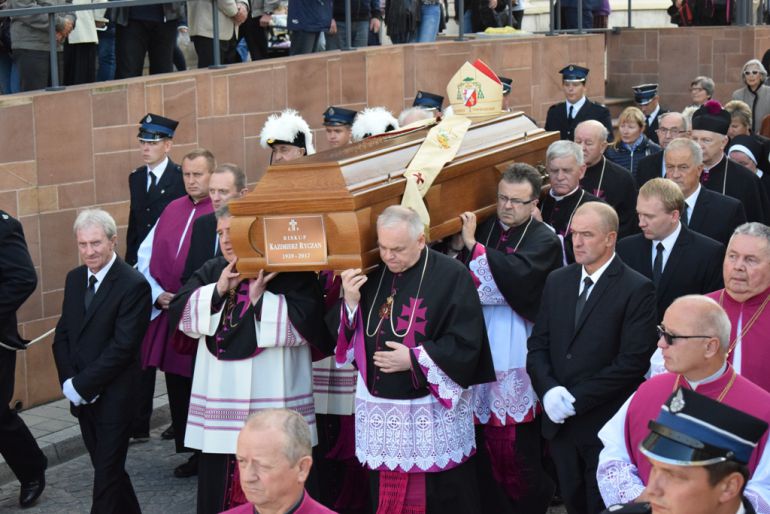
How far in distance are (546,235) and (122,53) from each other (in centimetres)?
442

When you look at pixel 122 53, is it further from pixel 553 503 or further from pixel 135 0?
pixel 553 503

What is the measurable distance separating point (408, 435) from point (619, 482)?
55.4 inches

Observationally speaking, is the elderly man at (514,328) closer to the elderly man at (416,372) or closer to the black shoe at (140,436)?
the elderly man at (416,372)

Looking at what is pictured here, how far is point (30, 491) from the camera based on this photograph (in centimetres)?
707

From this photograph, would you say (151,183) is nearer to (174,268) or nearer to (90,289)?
(174,268)

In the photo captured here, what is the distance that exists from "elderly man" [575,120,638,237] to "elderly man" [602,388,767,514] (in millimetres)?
4625

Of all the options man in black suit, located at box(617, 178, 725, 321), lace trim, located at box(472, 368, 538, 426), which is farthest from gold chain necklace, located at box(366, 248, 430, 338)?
man in black suit, located at box(617, 178, 725, 321)

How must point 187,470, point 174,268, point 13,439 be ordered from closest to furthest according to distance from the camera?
1. point 13,439
2. point 187,470
3. point 174,268

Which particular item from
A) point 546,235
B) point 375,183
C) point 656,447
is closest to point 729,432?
point 656,447

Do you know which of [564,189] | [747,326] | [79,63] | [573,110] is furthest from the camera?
[573,110]

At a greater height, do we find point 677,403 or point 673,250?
point 673,250

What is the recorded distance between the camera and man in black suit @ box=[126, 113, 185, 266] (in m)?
8.48

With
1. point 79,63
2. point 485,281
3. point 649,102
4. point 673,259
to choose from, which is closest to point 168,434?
point 485,281

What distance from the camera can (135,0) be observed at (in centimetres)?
941
